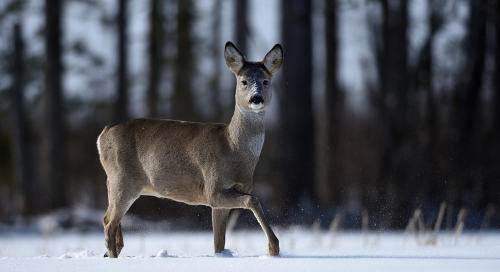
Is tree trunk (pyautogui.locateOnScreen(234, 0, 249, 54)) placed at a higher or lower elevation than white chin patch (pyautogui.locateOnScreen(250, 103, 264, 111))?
higher

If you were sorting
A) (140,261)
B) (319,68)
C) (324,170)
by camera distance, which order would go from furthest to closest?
(319,68) < (324,170) < (140,261)

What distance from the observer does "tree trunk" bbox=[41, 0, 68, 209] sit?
14297 mm

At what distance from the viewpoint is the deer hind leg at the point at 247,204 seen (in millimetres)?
4789

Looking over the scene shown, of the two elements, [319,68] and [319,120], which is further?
[319,120]

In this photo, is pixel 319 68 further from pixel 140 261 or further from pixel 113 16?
pixel 140 261

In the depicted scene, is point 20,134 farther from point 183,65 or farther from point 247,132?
point 247,132

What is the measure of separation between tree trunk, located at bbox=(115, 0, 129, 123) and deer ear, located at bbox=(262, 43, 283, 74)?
→ 31.9 feet

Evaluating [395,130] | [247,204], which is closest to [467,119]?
[395,130]

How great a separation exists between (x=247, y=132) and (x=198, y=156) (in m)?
0.52

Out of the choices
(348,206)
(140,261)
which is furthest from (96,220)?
(140,261)

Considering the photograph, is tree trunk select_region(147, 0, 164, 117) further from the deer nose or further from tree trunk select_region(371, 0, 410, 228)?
the deer nose

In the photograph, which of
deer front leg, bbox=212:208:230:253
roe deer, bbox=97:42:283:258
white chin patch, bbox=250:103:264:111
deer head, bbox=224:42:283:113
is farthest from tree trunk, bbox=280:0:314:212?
white chin patch, bbox=250:103:264:111

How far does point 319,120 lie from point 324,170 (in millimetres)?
3844

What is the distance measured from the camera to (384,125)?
11328 millimetres
